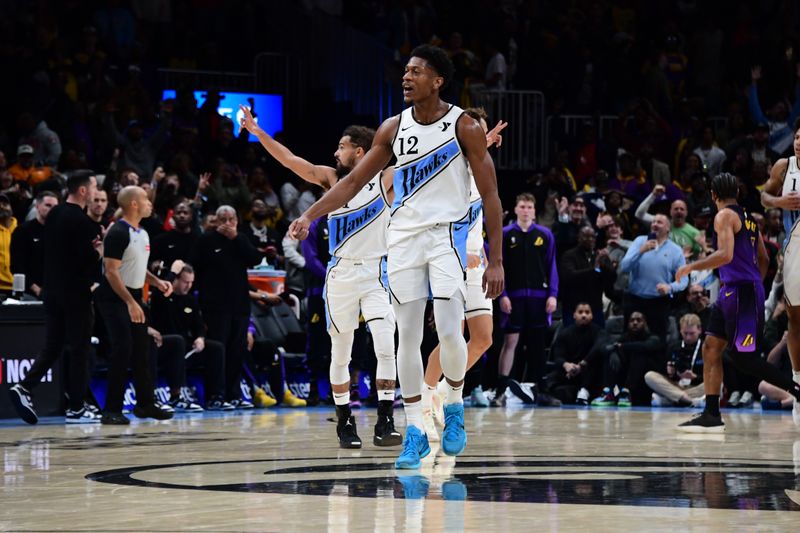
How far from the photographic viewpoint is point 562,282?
15.4 metres

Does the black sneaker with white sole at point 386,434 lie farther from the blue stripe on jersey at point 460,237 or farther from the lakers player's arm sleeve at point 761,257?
the lakers player's arm sleeve at point 761,257

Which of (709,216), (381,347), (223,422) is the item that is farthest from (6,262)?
(709,216)

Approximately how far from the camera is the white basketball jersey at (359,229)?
28.8ft

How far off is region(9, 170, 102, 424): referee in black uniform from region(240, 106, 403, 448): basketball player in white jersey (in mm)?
3318

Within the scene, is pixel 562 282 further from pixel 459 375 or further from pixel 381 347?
pixel 459 375

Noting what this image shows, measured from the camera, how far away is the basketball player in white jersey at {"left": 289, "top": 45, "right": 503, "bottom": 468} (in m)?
6.78

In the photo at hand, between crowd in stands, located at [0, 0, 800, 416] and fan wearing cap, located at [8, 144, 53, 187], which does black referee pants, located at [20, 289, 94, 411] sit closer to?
crowd in stands, located at [0, 0, 800, 416]

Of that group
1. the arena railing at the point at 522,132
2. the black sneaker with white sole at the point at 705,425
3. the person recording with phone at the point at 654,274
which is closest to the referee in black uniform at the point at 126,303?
the black sneaker with white sole at the point at 705,425

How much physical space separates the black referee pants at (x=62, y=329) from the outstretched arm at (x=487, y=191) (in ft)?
18.2

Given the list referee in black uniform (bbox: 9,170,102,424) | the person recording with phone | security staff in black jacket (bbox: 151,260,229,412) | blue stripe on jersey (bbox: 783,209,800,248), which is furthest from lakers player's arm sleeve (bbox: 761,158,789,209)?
security staff in black jacket (bbox: 151,260,229,412)

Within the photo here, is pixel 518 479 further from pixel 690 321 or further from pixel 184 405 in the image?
pixel 690 321

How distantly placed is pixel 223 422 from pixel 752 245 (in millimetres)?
4672

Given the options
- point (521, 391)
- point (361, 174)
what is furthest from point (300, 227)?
point (521, 391)

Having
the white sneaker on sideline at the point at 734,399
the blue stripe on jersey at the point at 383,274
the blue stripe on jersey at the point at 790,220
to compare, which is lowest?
the white sneaker on sideline at the point at 734,399
